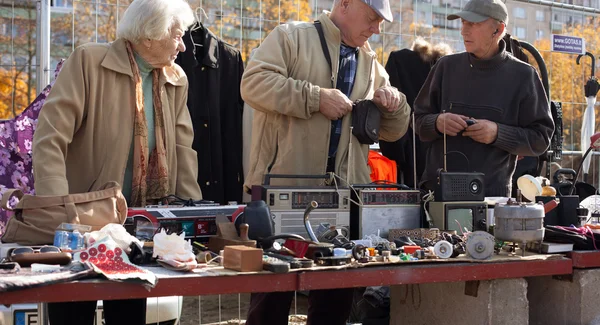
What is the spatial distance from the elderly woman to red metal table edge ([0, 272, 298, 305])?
838 mm

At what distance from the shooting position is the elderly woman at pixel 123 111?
9.17 feet

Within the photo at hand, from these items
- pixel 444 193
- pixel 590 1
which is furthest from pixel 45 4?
pixel 590 1

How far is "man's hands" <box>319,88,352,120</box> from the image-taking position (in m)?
3.11

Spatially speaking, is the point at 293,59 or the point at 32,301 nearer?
the point at 32,301

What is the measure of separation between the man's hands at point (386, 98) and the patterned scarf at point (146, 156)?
32.7 inches

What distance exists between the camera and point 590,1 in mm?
5625

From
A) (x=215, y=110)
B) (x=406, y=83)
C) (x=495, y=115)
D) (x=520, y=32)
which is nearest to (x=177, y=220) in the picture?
(x=495, y=115)

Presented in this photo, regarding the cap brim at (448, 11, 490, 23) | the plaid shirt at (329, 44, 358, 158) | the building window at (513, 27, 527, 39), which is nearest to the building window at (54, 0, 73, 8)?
the plaid shirt at (329, 44, 358, 158)

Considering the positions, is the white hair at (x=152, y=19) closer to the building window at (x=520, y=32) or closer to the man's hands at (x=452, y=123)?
the man's hands at (x=452, y=123)

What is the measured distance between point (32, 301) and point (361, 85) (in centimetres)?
187

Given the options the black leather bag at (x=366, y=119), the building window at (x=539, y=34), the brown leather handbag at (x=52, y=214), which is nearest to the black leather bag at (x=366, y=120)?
the black leather bag at (x=366, y=119)

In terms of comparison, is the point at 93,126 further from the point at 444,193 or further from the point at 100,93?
the point at 444,193

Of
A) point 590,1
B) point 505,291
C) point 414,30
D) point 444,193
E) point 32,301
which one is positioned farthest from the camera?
point 590,1

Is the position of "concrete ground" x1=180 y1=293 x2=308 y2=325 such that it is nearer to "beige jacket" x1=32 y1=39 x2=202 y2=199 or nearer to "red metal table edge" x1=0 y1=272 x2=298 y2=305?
"beige jacket" x1=32 y1=39 x2=202 y2=199
